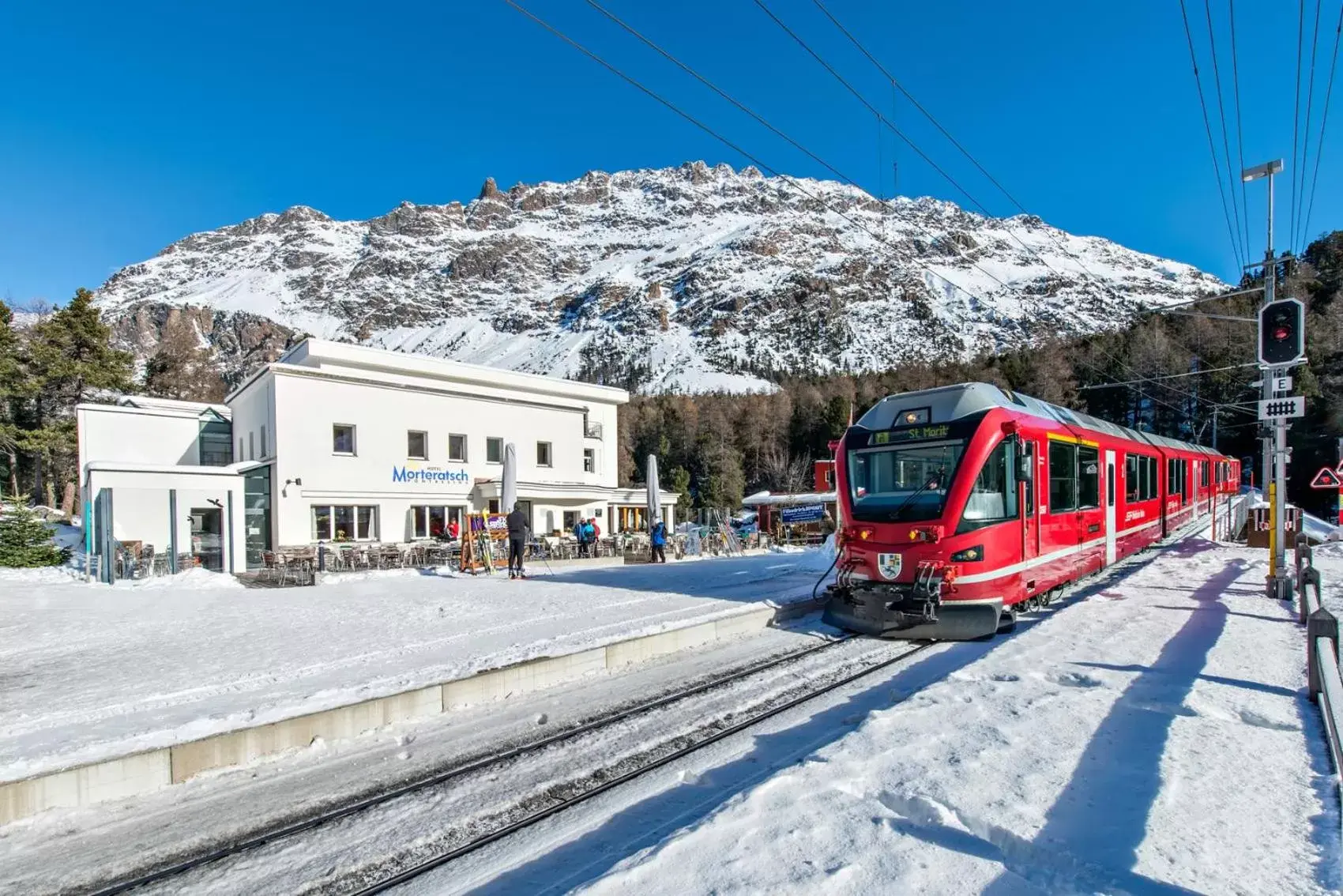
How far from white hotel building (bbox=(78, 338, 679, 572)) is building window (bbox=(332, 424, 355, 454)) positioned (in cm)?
4

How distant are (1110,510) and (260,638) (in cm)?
1393

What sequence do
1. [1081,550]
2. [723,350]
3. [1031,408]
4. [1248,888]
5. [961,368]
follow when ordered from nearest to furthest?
[1248,888]
[1031,408]
[1081,550]
[961,368]
[723,350]

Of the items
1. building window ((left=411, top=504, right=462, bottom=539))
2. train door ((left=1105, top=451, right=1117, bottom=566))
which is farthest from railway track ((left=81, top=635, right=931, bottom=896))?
building window ((left=411, top=504, right=462, bottom=539))

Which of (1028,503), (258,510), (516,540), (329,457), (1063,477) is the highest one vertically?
(329,457)

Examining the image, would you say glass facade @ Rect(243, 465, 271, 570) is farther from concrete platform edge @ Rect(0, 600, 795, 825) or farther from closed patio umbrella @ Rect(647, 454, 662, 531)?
concrete platform edge @ Rect(0, 600, 795, 825)

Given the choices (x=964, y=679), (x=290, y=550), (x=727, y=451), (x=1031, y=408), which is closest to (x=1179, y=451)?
(x=1031, y=408)

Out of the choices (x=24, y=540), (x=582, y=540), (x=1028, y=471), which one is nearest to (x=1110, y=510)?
(x=1028, y=471)

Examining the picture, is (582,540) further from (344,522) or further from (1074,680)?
(1074,680)

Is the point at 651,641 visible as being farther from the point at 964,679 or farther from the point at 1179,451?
the point at 1179,451

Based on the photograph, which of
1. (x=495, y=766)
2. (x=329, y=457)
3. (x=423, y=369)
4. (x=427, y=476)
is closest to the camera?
(x=495, y=766)

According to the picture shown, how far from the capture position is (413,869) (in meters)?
3.90

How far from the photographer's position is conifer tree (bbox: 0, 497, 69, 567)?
1744 centimetres

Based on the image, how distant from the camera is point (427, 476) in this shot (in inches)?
1041

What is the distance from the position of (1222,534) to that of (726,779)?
24732 millimetres
